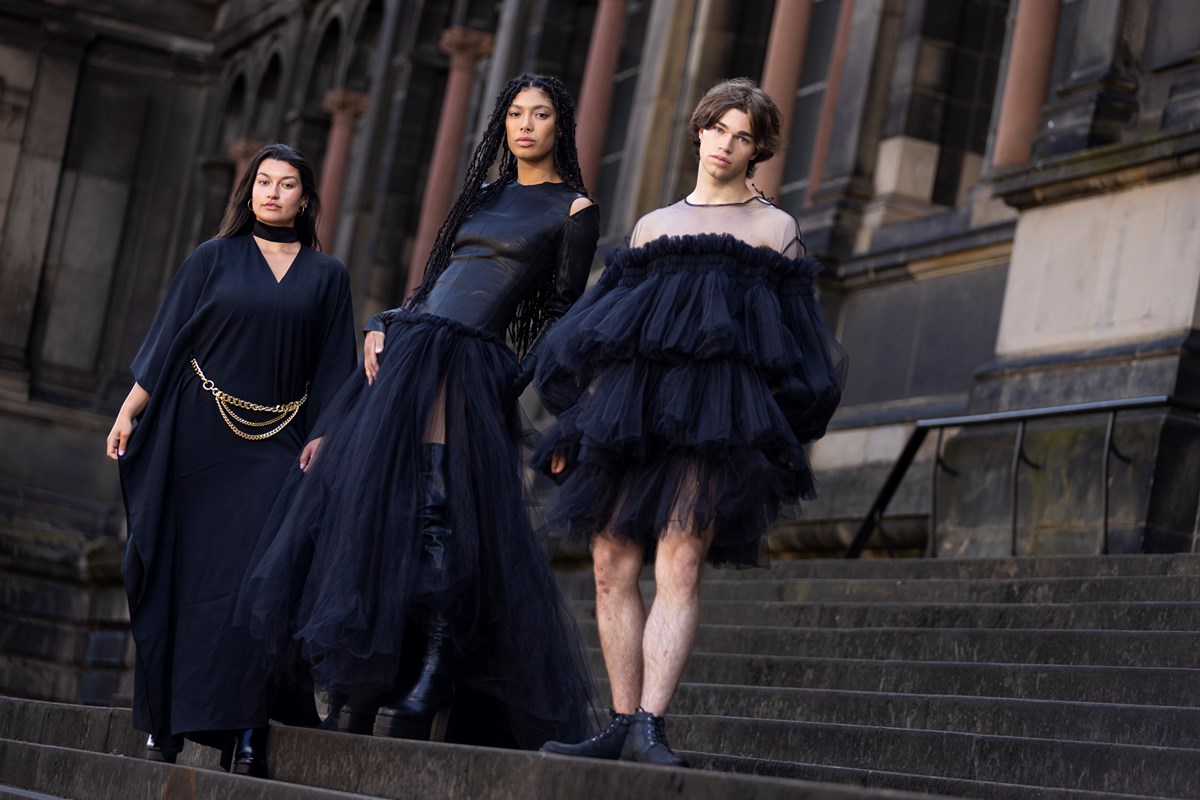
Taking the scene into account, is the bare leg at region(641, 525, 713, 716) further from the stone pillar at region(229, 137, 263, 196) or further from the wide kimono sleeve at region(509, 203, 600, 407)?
the stone pillar at region(229, 137, 263, 196)

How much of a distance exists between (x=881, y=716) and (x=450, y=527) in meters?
1.56

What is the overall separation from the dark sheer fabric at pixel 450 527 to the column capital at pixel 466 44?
1568 cm

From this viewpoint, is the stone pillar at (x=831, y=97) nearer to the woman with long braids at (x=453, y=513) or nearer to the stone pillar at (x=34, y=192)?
the woman with long braids at (x=453, y=513)

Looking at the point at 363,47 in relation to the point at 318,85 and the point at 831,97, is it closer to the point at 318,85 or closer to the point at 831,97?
the point at 318,85

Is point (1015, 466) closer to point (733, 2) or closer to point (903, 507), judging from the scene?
point (903, 507)

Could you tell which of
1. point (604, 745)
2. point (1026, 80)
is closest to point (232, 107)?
point (1026, 80)

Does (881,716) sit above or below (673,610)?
below

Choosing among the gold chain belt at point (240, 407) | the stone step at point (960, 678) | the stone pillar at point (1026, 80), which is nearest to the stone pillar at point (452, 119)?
the stone pillar at point (1026, 80)

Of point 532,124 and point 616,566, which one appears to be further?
point 532,124

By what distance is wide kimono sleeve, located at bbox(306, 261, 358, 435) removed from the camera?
21.3 ft

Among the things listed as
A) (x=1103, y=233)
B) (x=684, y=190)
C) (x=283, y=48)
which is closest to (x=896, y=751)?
(x=1103, y=233)

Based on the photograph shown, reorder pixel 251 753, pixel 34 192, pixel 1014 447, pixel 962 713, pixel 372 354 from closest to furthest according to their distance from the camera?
pixel 251 753 < pixel 372 354 < pixel 962 713 < pixel 1014 447 < pixel 34 192

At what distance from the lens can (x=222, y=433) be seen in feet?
20.9

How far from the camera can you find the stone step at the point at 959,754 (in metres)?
5.29
